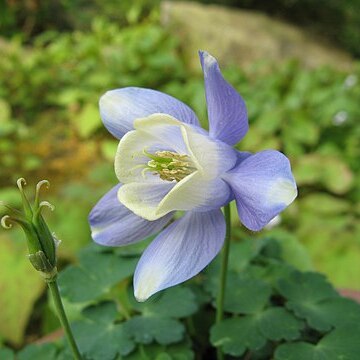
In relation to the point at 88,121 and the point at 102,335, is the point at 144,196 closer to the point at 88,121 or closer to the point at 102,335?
the point at 102,335

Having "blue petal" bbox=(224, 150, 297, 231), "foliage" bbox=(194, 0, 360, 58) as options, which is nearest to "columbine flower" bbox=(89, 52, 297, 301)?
"blue petal" bbox=(224, 150, 297, 231)

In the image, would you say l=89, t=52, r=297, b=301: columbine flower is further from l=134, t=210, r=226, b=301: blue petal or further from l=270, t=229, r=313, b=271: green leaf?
l=270, t=229, r=313, b=271: green leaf

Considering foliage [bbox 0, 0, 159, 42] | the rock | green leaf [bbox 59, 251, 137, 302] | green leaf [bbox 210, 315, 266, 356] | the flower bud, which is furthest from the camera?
foliage [bbox 0, 0, 159, 42]

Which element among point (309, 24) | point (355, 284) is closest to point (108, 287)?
point (355, 284)

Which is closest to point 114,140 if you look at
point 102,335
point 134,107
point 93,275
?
point 93,275

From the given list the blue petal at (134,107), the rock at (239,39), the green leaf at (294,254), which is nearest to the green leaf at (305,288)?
the green leaf at (294,254)

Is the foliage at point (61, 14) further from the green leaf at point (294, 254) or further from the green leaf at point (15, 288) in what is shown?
the green leaf at point (294, 254)

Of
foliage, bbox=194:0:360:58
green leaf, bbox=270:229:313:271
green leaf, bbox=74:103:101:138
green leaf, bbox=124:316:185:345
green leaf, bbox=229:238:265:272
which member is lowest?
foliage, bbox=194:0:360:58

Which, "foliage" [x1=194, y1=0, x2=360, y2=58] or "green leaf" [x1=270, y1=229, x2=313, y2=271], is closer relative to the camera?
"green leaf" [x1=270, y1=229, x2=313, y2=271]
